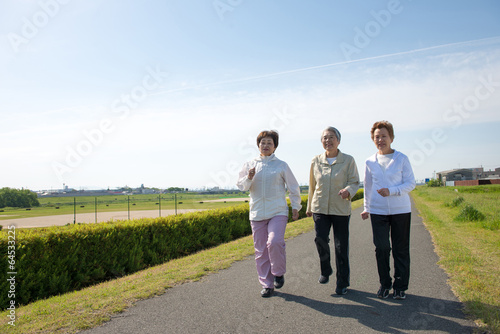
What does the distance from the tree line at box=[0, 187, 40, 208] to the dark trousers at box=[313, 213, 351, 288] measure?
3558 centimetres

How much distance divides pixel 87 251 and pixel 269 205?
13.4 ft

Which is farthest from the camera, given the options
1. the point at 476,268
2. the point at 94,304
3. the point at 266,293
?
the point at 476,268

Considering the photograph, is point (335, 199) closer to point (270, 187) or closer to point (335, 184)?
point (335, 184)

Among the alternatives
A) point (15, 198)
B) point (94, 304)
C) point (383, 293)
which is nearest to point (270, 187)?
point (383, 293)

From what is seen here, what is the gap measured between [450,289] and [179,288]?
3376 millimetres

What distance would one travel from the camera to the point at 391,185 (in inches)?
151

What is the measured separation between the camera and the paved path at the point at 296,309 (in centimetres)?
306

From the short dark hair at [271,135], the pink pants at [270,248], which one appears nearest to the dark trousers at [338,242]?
the pink pants at [270,248]

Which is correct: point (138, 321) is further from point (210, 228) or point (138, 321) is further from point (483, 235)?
point (483, 235)

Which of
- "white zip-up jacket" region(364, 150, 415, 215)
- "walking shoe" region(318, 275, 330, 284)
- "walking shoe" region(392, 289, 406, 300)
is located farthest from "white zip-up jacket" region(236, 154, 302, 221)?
"walking shoe" region(392, 289, 406, 300)

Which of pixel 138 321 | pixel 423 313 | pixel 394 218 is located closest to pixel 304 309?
pixel 423 313

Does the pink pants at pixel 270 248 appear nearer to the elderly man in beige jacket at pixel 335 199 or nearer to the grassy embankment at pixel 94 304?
the elderly man in beige jacket at pixel 335 199

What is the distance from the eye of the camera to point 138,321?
329cm

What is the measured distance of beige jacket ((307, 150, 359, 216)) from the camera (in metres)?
4.09
